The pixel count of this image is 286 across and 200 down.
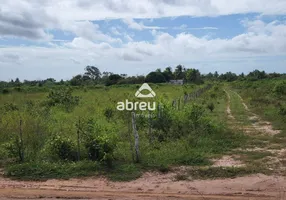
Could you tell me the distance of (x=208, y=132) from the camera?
11.2 meters

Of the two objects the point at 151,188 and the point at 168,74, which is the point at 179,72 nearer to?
the point at 168,74

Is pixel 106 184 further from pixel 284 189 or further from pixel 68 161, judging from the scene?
pixel 284 189

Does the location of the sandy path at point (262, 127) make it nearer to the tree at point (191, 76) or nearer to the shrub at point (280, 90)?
the shrub at point (280, 90)

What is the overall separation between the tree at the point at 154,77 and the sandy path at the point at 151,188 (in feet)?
193

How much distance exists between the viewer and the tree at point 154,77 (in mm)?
65500

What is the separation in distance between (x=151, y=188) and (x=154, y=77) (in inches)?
2383

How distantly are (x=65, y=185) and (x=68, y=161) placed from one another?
4.59 ft

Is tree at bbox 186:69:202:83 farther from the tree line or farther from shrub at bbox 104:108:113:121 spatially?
shrub at bbox 104:108:113:121

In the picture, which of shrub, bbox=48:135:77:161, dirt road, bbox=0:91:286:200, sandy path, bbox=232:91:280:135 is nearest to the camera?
dirt road, bbox=0:91:286:200

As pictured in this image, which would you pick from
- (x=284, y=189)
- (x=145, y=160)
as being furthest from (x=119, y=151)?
(x=284, y=189)

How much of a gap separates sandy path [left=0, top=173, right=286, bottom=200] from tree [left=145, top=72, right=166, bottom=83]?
5890cm

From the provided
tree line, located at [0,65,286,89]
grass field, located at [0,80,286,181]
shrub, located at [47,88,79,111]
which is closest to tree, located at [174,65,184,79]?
tree line, located at [0,65,286,89]

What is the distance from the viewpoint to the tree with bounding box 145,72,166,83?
65.5 metres

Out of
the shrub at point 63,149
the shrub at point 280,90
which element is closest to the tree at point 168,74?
the shrub at point 280,90
